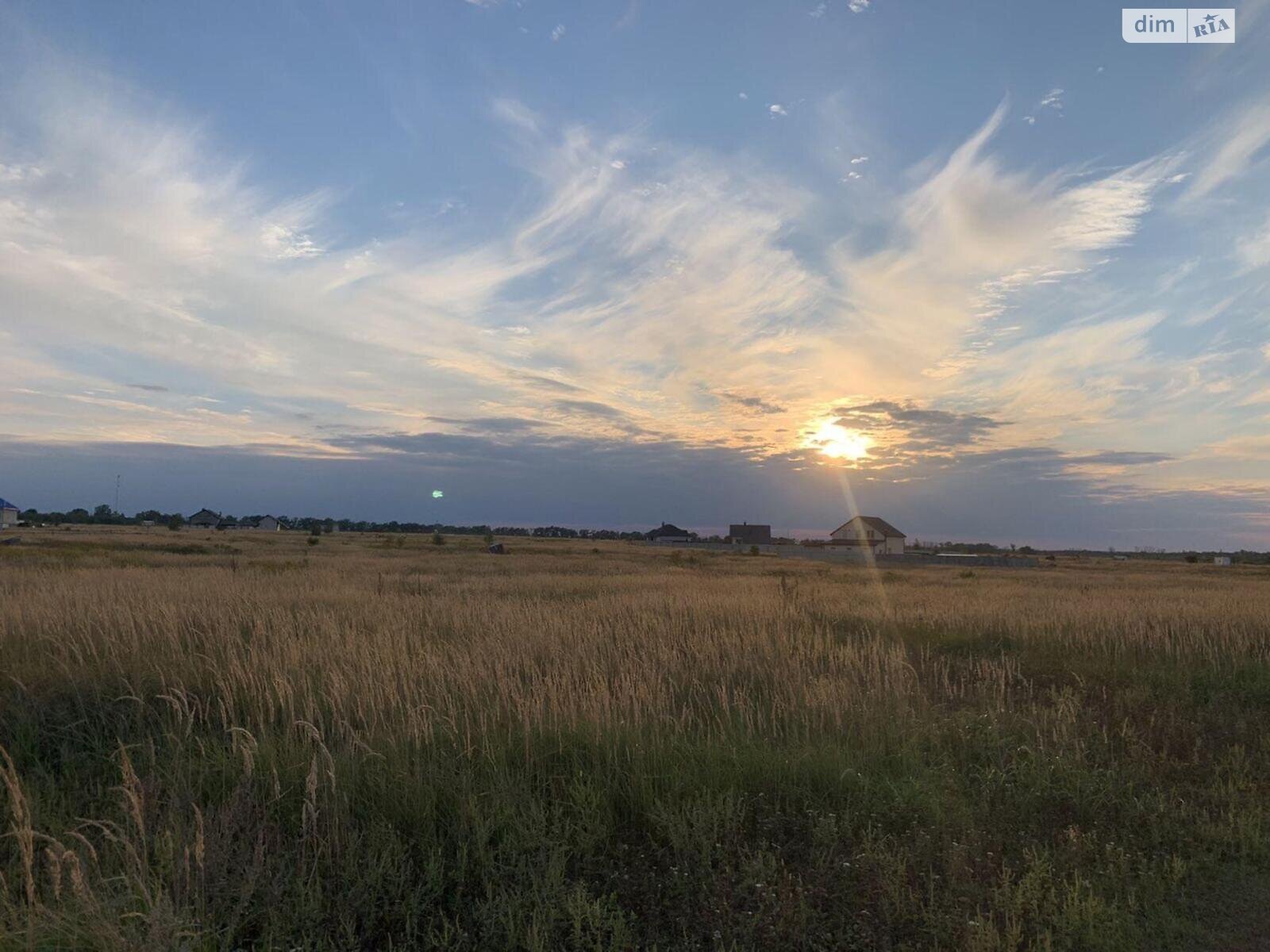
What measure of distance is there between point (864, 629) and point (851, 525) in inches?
3387

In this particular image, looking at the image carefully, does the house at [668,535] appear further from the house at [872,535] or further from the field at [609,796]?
the field at [609,796]

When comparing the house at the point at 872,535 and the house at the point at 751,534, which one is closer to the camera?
the house at the point at 872,535

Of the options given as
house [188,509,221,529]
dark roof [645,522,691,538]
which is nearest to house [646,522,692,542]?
dark roof [645,522,691,538]

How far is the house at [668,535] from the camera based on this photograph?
13275 cm

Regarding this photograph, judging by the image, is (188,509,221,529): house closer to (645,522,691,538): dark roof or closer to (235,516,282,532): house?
(235,516,282,532): house

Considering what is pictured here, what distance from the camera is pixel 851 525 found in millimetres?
94438

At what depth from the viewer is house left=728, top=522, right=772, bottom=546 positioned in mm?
115806

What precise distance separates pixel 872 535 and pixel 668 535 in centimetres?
5364

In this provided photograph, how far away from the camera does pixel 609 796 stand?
4.61 meters

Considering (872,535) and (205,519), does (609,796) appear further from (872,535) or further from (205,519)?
(205,519)

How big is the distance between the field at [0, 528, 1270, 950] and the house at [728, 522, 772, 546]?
351 feet

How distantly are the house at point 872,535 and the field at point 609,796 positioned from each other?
3292 inches

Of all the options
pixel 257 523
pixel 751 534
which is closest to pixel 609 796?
pixel 751 534

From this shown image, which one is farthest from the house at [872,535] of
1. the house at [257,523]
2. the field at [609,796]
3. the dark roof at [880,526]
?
the house at [257,523]
